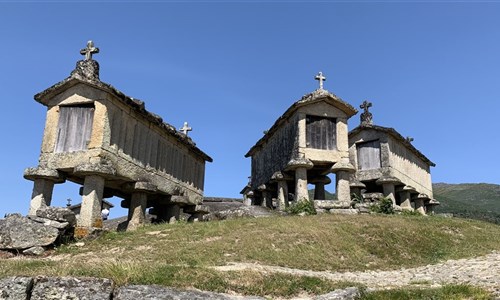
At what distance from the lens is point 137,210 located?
16.9 meters

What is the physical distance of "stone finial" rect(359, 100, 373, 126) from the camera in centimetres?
2462

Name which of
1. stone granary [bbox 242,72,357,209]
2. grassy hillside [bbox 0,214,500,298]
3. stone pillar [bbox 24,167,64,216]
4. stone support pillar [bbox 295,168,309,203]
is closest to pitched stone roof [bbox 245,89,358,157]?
stone granary [bbox 242,72,357,209]

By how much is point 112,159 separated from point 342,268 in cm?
868

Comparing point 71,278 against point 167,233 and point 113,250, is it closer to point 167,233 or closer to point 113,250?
point 113,250

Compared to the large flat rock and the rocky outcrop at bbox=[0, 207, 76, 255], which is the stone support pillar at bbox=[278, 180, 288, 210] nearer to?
the rocky outcrop at bbox=[0, 207, 76, 255]

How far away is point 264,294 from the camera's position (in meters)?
7.09

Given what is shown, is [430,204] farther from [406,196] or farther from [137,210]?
[137,210]

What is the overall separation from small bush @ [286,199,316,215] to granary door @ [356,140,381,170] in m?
7.00

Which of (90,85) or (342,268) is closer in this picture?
(342,268)

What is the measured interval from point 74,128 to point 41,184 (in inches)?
85.3

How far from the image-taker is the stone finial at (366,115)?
2462cm

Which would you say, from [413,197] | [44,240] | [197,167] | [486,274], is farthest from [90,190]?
[413,197]

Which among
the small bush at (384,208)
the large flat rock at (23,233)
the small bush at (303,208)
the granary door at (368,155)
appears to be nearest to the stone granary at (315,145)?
the small bush at (303,208)

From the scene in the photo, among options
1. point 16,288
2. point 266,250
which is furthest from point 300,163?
point 16,288
